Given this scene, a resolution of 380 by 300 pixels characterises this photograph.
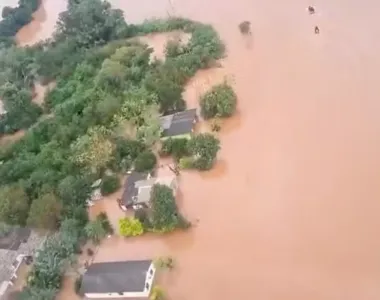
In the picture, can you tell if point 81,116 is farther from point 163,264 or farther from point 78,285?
point 163,264

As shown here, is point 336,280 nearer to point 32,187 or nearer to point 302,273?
point 302,273

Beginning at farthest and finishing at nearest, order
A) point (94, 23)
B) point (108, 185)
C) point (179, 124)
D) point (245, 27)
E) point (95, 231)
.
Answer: point (94, 23), point (245, 27), point (179, 124), point (108, 185), point (95, 231)

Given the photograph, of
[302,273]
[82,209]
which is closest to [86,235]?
[82,209]

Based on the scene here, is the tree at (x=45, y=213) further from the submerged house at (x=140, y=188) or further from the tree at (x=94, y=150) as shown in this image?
the submerged house at (x=140, y=188)

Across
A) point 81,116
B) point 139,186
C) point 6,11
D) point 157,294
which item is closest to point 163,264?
point 157,294

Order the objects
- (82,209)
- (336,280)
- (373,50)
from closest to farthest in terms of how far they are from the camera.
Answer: (336,280), (82,209), (373,50)

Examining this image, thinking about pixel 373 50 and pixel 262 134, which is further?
pixel 373 50

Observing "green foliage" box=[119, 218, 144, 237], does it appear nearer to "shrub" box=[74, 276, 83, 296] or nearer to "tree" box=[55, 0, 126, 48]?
"shrub" box=[74, 276, 83, 296]
